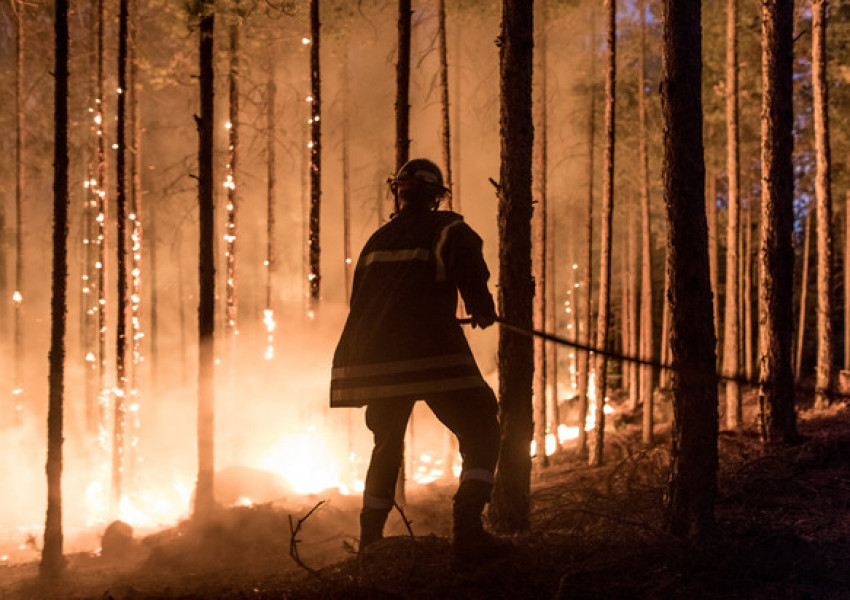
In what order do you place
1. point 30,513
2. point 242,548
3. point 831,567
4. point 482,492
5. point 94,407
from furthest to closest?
point 94,407 < point 30,513 < point 242,548 < point 482,492 < point 831,567

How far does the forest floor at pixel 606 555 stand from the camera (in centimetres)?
356

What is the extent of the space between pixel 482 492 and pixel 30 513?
1511 cm

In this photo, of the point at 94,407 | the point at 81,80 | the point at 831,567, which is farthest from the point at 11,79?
the point at 831,567

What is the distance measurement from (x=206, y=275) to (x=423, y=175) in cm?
636

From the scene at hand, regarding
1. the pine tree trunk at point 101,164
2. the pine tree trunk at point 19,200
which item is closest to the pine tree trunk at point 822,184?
the pine tree trunk at point 101,164

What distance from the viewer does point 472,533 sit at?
12.6ft

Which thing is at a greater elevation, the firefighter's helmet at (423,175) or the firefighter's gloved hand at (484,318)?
the firefighter's helmet at (423,175)

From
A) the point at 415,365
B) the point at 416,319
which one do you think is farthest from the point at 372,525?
the point at 416,319

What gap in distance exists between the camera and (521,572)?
147 inches

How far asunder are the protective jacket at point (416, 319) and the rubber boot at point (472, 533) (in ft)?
2.09

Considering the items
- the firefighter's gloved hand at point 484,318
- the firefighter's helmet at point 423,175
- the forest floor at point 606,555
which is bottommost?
the forest floor at point 606,555

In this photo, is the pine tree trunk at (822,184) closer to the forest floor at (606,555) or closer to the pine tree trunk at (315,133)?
the forest floor at (606,555)

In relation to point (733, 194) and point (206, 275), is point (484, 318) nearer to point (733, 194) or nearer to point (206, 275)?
point (206, 275)

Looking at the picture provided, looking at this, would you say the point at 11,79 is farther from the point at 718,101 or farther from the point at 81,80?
the point at 718,101
